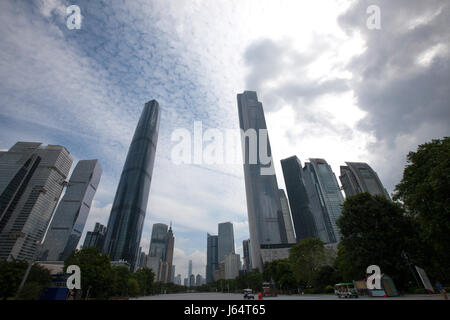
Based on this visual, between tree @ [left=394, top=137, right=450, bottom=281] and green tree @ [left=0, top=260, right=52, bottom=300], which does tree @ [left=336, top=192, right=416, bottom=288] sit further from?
green tree @ [left=0, top=260, right=52, bottom=300]

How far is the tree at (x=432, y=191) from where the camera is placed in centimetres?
1984

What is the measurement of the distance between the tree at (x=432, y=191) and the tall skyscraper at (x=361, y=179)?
14404 cm

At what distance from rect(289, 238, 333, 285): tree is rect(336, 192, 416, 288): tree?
18.2 metres

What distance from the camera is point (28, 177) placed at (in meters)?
144

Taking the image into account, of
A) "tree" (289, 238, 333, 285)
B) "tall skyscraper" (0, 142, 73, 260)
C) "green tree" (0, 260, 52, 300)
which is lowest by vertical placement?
"green tree" (0, 260, 52, 300)

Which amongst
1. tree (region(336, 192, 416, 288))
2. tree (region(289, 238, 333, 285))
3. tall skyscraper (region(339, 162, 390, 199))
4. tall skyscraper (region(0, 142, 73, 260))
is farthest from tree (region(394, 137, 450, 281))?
tall skyscraper (region(0, 142, 73, 260))

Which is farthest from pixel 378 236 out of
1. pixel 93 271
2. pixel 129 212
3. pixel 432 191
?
pixel 129 212

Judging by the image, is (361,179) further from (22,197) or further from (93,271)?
(22,197)

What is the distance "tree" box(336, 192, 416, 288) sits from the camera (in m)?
29.1

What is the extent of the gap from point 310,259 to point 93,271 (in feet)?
158

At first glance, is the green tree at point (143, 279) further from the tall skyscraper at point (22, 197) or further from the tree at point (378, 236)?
the tree at point (378, 236)
